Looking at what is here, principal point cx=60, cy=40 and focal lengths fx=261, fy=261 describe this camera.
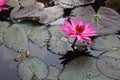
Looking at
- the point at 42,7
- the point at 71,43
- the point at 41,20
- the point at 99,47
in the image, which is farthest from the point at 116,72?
the point at 42,7

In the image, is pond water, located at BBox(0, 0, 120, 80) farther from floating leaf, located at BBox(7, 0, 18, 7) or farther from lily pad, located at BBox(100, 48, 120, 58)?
floating leaf, located at BBox(7, 0, 18, 7)

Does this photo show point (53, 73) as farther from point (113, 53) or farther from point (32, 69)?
point (113, 53)

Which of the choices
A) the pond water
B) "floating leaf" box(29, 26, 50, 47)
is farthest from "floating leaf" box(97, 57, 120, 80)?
"floating leaf" box(29, 26, 50, 47)

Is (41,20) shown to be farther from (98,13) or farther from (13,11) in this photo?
(98,13)

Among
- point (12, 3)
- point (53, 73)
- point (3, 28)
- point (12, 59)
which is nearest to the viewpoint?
point (53, 73)

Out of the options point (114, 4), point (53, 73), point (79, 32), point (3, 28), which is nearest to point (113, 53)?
point (79, 32)

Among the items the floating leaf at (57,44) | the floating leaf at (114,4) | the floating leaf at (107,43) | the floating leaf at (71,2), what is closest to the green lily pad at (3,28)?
the floating leaf at (57,44)
